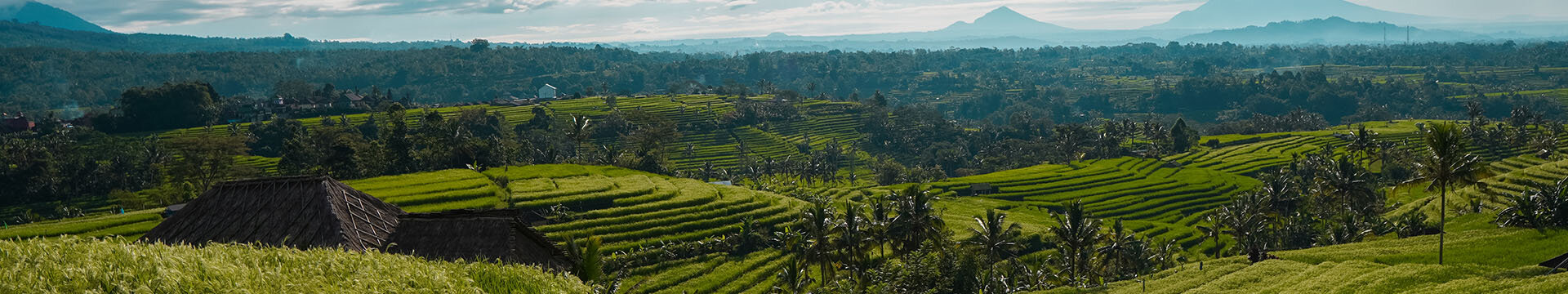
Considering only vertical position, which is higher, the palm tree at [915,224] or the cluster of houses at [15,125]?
the cluster of houses at [15,125]

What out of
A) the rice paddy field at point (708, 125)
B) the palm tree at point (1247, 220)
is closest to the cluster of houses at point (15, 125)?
the rice paddy field at point (708, 125)

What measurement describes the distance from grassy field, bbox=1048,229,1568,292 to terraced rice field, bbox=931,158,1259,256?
32.6 metres

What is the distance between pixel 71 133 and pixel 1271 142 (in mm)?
151973

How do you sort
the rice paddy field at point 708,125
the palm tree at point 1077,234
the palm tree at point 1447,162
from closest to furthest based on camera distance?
the palm tree at point 1447,162, the palm tree at point 1077,234, the rice paddy field at point 708,125

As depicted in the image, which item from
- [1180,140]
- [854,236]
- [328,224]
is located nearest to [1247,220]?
[854,236]

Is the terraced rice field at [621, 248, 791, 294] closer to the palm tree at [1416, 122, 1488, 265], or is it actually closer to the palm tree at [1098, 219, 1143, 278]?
the palm tree at [1098, 219, 1143, 278]

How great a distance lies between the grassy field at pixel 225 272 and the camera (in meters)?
12.1

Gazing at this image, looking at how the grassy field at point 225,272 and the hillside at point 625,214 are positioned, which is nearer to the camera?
the grassy field at point 225,272

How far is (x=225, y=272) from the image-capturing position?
1277cm

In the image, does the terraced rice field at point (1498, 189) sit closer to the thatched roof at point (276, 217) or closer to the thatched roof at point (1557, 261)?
the thatched roof at point (1557, 261)

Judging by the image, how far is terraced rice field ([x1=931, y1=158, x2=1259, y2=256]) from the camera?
81.0 m

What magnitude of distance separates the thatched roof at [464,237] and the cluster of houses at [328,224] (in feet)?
0.09

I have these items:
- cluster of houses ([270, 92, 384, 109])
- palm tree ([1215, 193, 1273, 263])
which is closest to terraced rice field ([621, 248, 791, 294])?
palm tree ([1215, 193, 1273, 263])

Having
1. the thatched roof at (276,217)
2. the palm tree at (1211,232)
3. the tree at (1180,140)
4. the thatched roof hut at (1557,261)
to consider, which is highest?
the thatched roof at (276,217)
